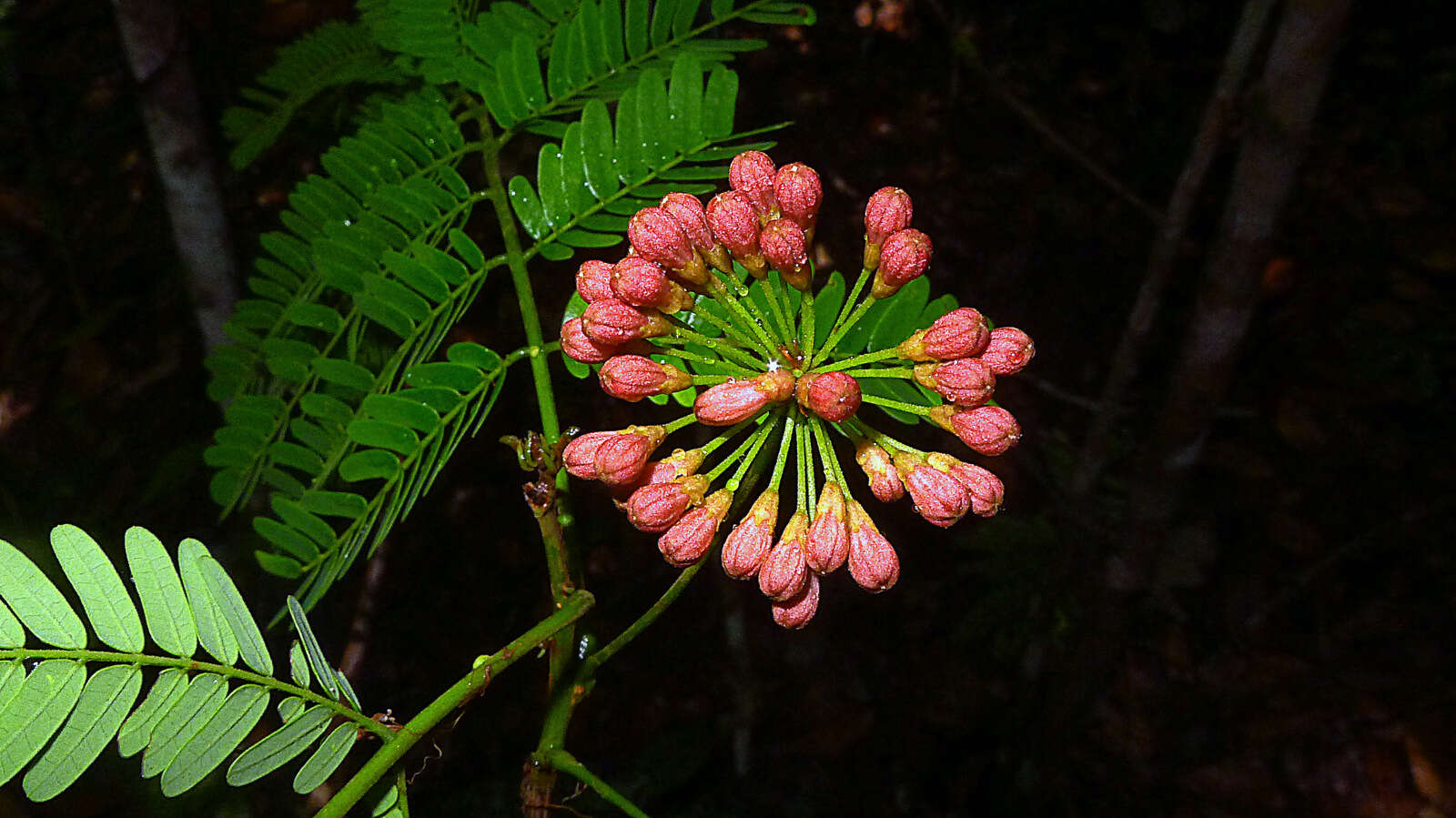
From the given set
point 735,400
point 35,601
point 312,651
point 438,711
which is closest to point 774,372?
point 735,400

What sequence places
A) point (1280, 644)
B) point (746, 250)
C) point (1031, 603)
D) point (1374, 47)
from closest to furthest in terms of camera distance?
point (746, 250)
point (1031, 603)
point (1280, 644)
point (1374, 47)

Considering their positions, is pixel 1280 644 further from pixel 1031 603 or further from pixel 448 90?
pixel 448 90

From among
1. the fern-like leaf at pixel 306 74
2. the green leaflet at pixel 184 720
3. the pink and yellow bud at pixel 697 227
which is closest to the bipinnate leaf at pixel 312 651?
the green leaflet at pixel 184 720

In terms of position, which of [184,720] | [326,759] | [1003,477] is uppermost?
[184,720]

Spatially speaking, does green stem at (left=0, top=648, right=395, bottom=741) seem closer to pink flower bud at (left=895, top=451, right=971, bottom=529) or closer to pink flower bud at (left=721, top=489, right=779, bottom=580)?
pink flower bud at (left=721, top=489, right=779, bottom=580)

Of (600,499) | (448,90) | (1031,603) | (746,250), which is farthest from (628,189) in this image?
(1031,603)

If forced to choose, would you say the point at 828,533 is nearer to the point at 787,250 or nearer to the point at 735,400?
the point at 735,400

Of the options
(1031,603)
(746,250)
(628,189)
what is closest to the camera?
(746,250)
